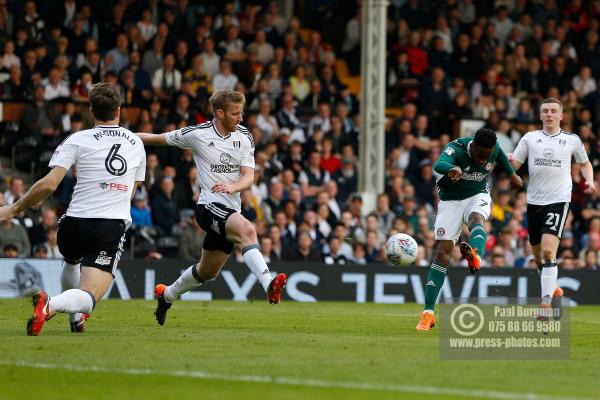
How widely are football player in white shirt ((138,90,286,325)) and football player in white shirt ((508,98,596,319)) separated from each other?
3755 mm

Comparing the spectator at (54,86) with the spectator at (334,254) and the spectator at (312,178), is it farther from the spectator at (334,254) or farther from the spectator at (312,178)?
the spectator at (334,254)

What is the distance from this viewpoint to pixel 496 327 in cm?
1191

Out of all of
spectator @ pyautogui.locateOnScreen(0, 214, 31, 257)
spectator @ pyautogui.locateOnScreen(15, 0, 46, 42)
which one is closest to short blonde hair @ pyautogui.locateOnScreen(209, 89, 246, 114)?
spectator @ pyautogui.locateOnScreen(0, 214, 31, 257)

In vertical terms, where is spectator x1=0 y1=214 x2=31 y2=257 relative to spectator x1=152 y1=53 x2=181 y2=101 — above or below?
below

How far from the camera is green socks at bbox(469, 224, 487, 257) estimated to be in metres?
13.6

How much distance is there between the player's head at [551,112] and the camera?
1484 centimetres

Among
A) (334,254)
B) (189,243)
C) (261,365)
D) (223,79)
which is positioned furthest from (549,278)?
(223,79)

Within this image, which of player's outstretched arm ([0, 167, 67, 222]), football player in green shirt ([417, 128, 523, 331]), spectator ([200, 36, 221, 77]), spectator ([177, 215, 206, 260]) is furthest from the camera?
spectator ([200, 36, 221, 77])

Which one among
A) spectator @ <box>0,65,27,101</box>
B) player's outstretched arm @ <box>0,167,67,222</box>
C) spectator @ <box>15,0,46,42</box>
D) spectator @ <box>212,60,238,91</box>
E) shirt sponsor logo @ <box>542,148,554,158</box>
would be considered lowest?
player's outstretched arm @ <box>0,167,67,222</box>

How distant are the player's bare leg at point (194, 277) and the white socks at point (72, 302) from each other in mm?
1928

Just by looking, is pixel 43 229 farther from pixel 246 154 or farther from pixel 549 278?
pixel 549 278

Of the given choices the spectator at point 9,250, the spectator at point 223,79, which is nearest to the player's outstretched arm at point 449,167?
the spectator at point 9,250

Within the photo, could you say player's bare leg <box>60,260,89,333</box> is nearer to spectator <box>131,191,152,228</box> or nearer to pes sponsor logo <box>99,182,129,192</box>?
pes sponsor logo <box>99,182,129,192</box>

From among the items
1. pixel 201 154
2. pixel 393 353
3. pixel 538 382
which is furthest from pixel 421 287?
pixel 538 382
